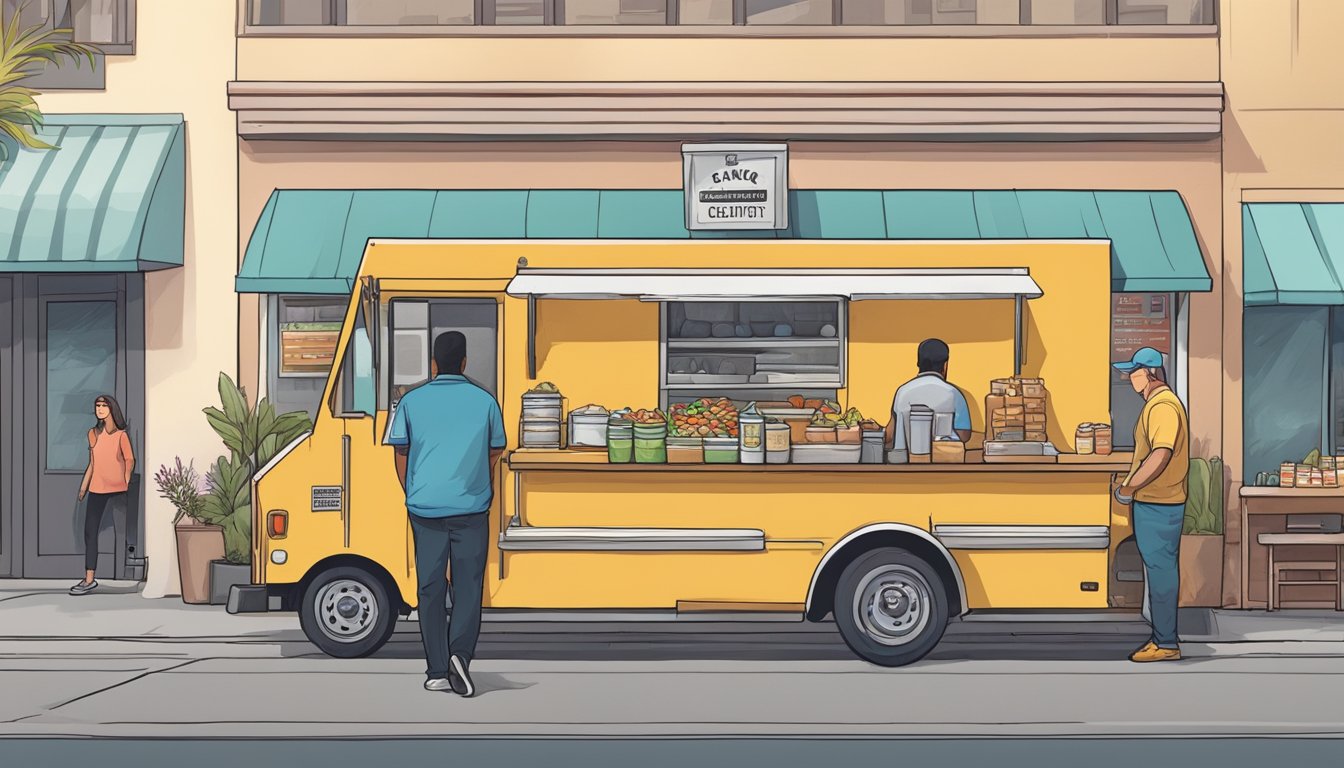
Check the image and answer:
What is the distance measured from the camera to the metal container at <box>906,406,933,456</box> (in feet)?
35.9

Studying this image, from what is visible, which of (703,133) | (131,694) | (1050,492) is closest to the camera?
(131,694)

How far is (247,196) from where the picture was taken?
1565cm

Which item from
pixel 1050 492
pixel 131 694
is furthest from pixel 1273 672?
pixel 131 694

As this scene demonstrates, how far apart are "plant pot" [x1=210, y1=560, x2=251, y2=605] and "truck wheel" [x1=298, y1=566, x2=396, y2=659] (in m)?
3.33

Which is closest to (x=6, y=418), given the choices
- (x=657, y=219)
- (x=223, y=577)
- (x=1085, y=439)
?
(x=223, y=577)

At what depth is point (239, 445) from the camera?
590 inches

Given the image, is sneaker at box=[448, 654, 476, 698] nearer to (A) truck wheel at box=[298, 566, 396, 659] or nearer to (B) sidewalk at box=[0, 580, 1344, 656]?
(A) truck wheel at box=[298, 566, 396, 659]

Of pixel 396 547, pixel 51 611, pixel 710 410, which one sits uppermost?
pixel 710 410

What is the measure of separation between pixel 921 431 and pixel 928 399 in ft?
0.74

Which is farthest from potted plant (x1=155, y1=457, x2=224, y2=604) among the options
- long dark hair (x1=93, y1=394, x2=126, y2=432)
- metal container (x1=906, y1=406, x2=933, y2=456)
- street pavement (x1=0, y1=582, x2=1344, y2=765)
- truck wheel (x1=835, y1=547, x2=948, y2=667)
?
metal container (x1=906, y1=406, x2=933, y2=456)

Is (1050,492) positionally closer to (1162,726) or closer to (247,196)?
(1162,726)

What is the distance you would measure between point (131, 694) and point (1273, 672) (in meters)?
7.19

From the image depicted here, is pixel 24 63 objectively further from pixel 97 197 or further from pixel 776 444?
pixel 776 444

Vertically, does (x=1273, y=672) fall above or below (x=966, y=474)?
below
